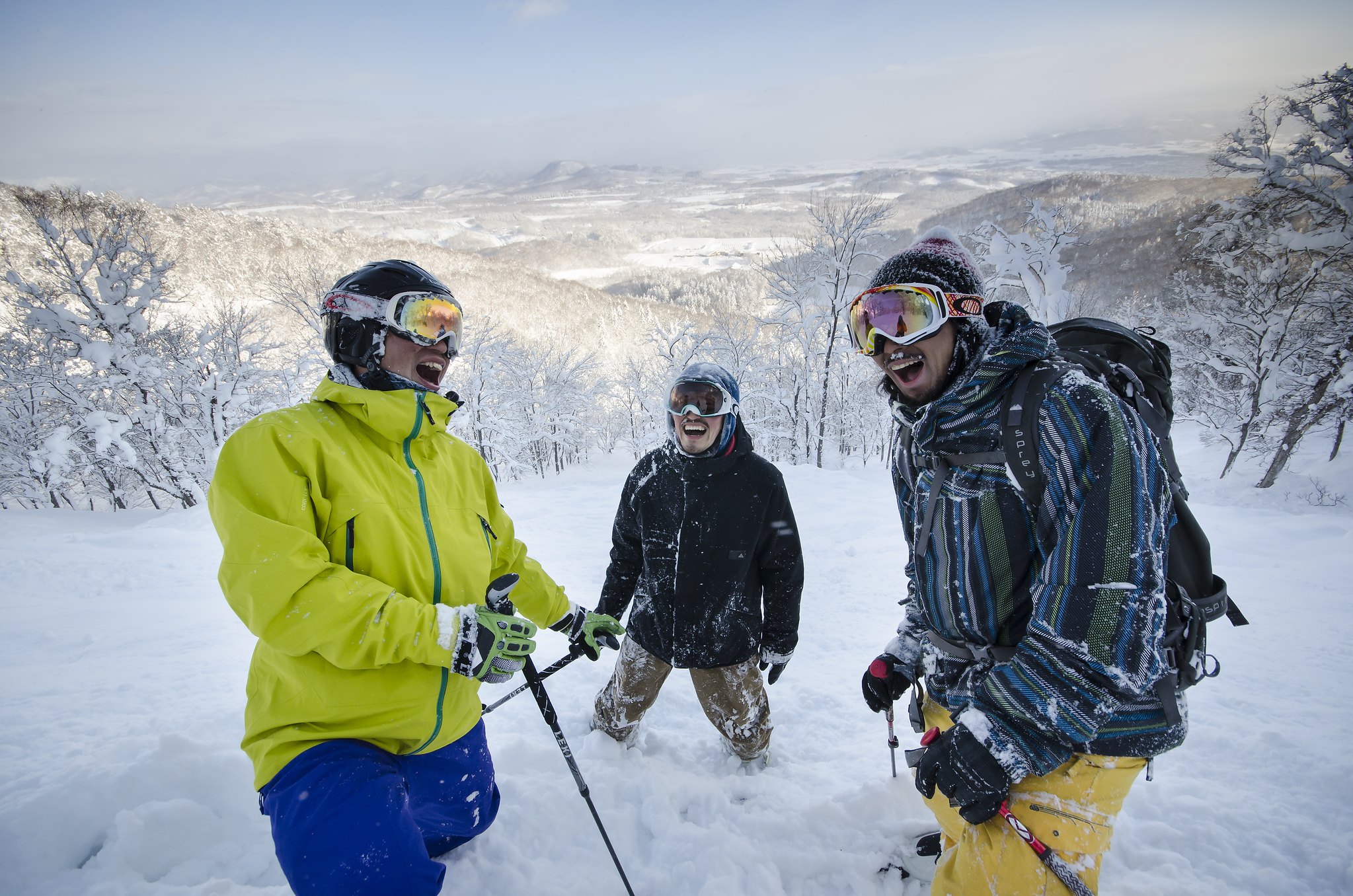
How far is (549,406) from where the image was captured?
44.4 m

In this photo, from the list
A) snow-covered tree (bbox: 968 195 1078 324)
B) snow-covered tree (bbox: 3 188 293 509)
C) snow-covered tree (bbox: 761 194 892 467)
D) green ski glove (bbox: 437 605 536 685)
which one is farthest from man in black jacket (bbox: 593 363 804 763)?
snow-covered tree (bbox: 761 194 892 467)

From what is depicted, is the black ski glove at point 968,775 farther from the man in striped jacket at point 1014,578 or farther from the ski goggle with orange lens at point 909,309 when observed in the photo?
the ski goggle with orange lens at point 909,309

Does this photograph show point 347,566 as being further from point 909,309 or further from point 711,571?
point 909,309

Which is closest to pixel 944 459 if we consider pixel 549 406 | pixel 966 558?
pixel 966 558

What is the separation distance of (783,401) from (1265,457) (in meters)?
18.6

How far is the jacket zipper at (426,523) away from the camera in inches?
88.7

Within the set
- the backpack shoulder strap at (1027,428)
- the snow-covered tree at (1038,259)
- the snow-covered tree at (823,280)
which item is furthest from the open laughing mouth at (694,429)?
the snow-covered tree at (823,280)

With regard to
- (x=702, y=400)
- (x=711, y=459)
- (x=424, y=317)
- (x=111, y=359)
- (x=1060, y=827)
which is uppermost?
(x=424, y=317)

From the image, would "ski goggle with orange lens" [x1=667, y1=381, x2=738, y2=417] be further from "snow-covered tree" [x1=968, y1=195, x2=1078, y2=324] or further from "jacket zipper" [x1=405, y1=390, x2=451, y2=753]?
"snow-covered tree" [x1=968, y1=195, x2=1078, y2=324]

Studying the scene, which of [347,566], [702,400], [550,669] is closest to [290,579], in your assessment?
[347,566]

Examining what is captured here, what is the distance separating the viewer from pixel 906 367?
214 centimetres

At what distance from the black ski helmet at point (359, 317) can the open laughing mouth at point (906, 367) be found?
2046mm

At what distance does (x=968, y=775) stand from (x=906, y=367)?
4.66 ft

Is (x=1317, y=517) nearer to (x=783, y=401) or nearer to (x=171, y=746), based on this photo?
(x=171, y=746)
